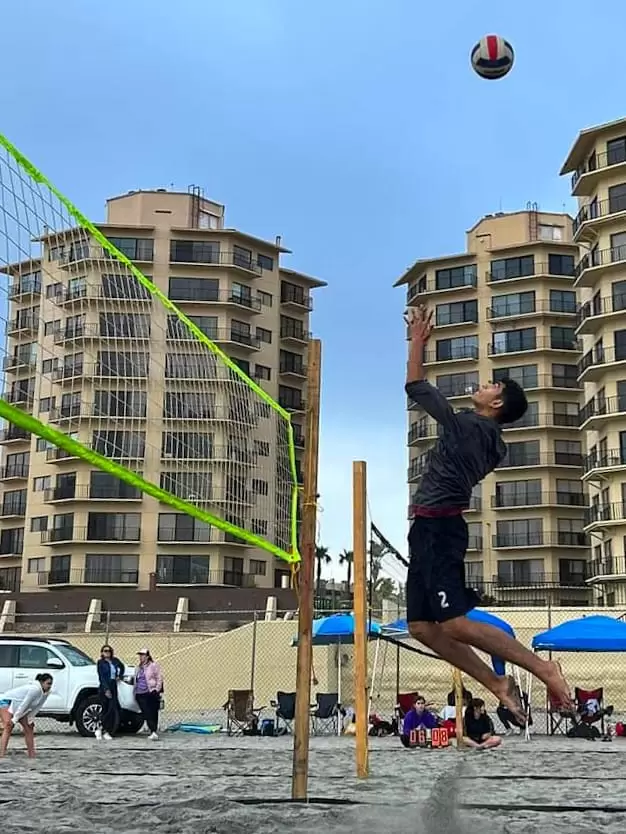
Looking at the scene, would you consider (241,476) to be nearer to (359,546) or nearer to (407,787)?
(359,546)

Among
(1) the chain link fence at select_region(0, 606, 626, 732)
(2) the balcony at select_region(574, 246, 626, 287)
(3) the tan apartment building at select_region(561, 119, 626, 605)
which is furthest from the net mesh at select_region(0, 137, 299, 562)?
(2) the balcony at select_region(574, 246, 626, 287)

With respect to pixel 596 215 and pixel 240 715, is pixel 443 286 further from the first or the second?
pixel 240 715

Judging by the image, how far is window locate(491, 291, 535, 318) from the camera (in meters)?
57.2

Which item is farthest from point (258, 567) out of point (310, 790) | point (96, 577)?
point (310, 790)

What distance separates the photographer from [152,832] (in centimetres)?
578

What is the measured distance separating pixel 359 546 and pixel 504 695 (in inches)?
159

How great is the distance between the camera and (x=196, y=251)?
58062 millimetres

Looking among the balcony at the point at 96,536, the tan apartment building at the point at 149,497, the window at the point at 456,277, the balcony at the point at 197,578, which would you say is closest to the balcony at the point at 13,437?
the tan apartment building at the point at 149,497

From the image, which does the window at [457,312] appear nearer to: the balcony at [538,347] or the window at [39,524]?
the balcony at [538,347]

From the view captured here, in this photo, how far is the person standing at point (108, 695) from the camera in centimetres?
1559

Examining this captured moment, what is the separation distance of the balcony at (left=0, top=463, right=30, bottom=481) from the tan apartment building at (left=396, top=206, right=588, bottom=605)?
22.0 metres

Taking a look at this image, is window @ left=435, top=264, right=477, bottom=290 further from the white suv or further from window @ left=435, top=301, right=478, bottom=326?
the white suv

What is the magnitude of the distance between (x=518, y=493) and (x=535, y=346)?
27.2 feet

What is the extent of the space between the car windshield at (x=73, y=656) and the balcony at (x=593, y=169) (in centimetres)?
3923
